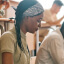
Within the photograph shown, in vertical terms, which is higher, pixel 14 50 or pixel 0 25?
pixel 0 25

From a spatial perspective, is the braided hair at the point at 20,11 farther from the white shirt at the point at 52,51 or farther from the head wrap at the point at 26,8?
the white shirt at the point at 52,51

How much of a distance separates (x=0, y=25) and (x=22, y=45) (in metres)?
0.61

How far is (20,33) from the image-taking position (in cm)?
112

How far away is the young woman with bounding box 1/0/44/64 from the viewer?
3.21ft

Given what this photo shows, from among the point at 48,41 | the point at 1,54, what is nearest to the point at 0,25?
the point at 48,41

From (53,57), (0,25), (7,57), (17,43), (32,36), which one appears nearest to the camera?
(7,57)

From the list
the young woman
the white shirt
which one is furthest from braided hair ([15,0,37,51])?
the white shirt

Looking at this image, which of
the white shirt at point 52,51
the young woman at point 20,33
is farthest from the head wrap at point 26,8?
the white shirt at point 52,51

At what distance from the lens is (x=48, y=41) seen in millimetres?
1567

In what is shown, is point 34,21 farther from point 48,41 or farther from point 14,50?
point 48,41

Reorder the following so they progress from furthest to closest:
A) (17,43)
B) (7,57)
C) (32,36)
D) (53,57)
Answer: (32,36), (53,57), (17,43), (7,57)

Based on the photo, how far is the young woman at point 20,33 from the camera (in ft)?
3.21

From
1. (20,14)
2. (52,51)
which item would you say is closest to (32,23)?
(20,14)

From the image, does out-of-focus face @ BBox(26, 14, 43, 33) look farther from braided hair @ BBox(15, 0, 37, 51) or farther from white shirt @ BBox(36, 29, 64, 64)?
white shirt @ BBox(36, 29, 64, 64)
